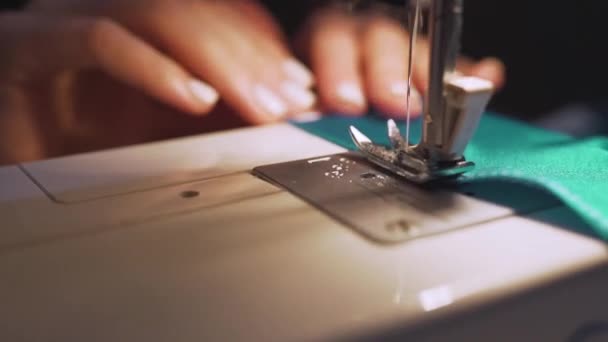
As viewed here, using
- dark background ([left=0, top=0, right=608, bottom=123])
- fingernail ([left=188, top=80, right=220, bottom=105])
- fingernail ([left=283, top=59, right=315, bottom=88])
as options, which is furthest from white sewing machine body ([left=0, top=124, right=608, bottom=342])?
dark background ([left=0, top=0, right=608, bottom=123])

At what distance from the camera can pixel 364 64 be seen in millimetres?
883

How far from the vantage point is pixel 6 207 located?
53 centimetres

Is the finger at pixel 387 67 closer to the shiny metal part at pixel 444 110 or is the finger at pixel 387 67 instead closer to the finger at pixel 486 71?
the finger at pixel 486 71

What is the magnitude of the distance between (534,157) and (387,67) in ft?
0.98

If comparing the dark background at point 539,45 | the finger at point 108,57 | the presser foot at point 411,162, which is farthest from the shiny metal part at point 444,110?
the dark background at point 539,45

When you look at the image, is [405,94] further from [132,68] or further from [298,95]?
[132,68]

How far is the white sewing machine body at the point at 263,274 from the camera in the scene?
1.18ft

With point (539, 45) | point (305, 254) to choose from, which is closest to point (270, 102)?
point (305, 254)

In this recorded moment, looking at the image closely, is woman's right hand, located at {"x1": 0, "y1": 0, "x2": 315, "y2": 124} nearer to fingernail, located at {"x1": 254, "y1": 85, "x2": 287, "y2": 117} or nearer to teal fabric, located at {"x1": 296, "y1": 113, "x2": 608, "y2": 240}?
fingernail, located at {"x1": 254, "y1": 85, "x2": 287, "y2": 117}

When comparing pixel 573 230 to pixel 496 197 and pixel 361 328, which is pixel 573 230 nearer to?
pixel 496 197

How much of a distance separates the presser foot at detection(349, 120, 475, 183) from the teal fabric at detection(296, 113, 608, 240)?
0.5 inches

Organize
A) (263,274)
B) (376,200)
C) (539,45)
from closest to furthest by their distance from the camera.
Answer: (263,274) → (376,200) → (539,45)

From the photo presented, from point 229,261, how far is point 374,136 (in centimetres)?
32

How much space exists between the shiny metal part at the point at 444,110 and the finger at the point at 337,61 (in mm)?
A: 261
